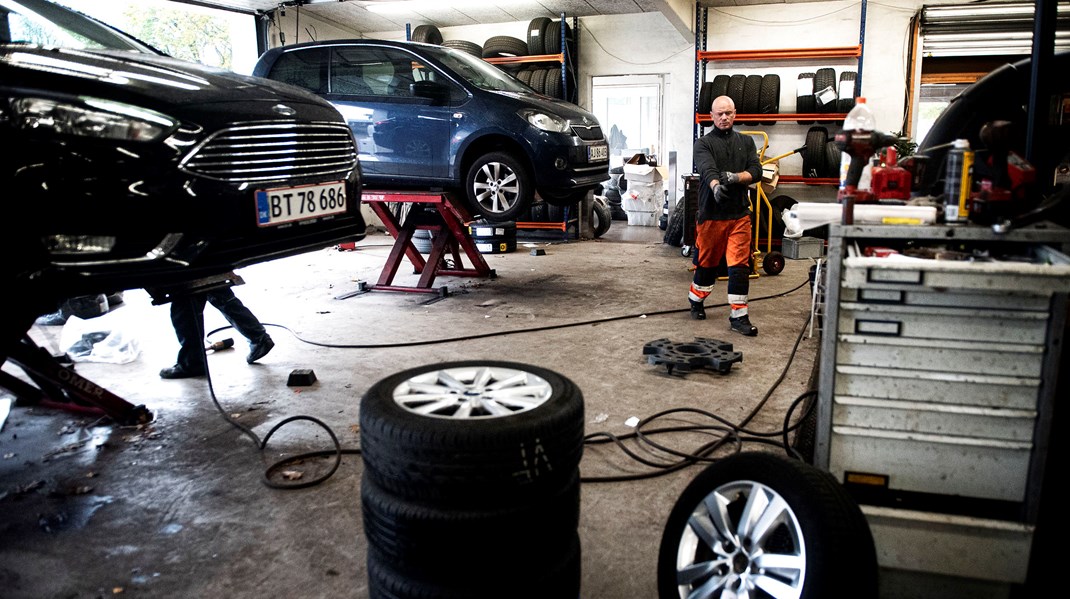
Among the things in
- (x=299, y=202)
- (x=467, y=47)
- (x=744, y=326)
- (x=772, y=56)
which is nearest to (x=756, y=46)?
(x=772, y=56)

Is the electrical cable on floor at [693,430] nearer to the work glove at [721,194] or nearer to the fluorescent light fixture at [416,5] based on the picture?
the work glove at [721,194]

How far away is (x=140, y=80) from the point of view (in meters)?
2.71

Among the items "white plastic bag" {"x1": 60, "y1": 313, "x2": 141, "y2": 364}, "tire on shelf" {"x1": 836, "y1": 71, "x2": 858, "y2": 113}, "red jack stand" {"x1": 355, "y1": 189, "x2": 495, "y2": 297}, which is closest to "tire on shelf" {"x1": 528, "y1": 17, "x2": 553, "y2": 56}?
"tire on shelf" {"x1": 836, "y1": 71, "x2": 858, "y2": 113}

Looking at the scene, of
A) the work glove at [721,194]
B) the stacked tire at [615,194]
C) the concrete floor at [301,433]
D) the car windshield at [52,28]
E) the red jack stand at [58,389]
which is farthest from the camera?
the stacked tire at [615,194]

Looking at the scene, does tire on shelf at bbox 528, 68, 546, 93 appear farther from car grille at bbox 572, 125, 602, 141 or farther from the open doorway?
car grille at bbox 572, 125, 602, 141

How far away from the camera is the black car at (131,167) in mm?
2363

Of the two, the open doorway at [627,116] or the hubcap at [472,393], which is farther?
the open doorway at [627,116]

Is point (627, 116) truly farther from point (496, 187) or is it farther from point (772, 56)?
point (496, 187)

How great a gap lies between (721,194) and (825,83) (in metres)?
5.22

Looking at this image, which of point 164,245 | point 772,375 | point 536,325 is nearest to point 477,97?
point 536,325

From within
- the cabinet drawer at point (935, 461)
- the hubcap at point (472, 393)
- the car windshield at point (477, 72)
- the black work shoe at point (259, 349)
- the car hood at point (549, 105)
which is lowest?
the black work shoe at point (259, 349)

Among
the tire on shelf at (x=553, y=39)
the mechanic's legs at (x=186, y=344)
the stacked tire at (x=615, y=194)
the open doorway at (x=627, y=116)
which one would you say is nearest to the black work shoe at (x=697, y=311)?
the mechanic's legs at (x=186, y=344)

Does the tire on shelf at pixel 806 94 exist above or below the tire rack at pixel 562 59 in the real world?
below

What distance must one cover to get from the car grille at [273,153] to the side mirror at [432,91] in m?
2.42
